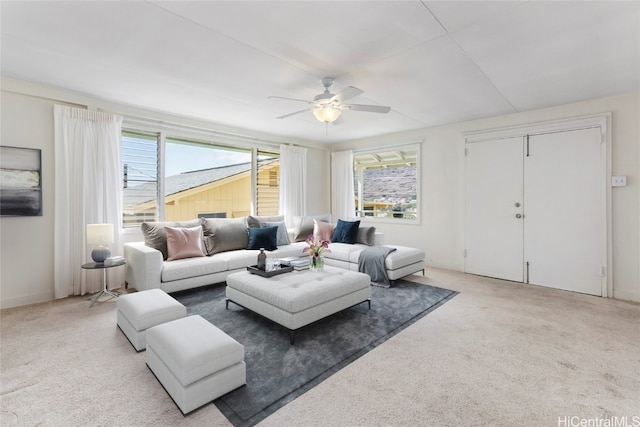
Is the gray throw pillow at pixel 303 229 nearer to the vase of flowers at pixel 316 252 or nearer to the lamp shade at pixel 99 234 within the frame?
the vase of flowers at pixel 316 252

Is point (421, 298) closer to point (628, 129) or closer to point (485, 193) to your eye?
point (485, 193)

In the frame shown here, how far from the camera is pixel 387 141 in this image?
588 centimetres

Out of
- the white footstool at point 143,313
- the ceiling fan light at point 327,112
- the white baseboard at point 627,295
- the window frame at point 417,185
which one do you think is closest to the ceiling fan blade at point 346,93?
the ceiling fan light at point 327,112

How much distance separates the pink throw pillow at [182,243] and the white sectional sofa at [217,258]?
86 mm

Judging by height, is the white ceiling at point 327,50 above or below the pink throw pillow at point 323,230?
above

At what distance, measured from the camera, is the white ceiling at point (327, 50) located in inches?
79.2

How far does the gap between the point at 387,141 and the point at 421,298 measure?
11.1 feet

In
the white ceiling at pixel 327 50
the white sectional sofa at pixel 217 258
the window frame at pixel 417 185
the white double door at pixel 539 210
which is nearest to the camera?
the white ceiling at pixel 327 50

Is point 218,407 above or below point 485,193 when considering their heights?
below

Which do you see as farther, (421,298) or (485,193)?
(485,193)

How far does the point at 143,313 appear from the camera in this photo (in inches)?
91.7

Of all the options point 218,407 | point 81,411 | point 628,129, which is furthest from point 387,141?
point 81,411

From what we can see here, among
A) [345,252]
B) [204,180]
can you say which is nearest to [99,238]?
[204,180]

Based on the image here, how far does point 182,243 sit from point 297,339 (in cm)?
226
